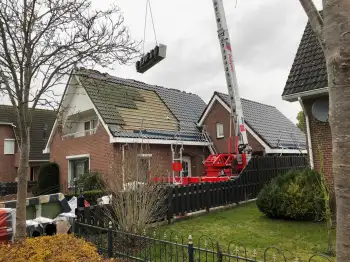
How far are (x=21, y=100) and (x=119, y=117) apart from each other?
10146 millimetres

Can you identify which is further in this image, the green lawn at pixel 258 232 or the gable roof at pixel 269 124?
the gable roof at pixel 269 124

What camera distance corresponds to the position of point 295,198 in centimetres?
898

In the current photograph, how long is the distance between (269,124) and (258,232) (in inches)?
554

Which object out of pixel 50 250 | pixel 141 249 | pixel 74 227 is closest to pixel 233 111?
pixel 74 227

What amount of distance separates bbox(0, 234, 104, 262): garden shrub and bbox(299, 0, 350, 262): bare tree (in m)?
4.77

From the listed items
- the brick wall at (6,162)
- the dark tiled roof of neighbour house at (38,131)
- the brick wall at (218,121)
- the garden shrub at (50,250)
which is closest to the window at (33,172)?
the dark tiled roof of neighbour house at (38,131)

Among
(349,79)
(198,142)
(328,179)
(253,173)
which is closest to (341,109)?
(349,79)

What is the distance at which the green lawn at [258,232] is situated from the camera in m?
6.63

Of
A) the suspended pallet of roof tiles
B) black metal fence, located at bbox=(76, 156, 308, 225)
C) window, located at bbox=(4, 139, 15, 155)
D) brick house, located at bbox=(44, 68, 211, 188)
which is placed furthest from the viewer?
window, located at bbox=(4, 139, 15, 155)

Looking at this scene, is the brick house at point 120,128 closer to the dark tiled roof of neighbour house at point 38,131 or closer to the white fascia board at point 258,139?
the white fascia board at point 258,139

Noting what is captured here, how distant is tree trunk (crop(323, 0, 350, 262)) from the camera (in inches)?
83.0

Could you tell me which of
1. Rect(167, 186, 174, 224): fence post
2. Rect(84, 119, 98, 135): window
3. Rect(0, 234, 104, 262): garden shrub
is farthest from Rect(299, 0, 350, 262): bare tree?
Rect(84, 119, 98, 135): window

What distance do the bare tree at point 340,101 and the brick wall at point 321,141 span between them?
25.4 ft

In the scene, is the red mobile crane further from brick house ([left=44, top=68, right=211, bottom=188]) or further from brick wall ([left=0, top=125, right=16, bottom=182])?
brick wall ([left=0, top=125, right=16, bottom=182])
